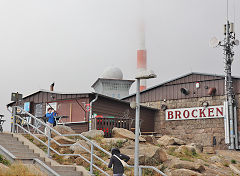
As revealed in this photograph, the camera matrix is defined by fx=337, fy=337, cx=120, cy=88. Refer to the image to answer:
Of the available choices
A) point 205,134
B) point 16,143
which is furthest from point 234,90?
point 16,143

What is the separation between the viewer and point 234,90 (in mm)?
23094

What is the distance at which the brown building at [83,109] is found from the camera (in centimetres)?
1939

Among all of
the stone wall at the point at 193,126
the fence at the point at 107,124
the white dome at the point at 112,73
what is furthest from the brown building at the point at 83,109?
the white dome at the point at 112,73

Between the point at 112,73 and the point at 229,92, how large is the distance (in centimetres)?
1706

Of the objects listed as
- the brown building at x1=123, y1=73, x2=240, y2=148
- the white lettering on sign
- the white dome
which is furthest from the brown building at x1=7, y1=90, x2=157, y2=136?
the white dome

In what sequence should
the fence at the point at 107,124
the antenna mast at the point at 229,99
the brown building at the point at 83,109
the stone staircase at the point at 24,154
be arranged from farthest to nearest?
the antenna mast at the point at 229,99 < the brown building at the point at 83,109 < the fence at the point at 107,124 < the stone staircase at the point at 24,154

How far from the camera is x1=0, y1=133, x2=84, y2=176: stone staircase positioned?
10.4 metres

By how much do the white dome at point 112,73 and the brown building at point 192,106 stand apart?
10421mm

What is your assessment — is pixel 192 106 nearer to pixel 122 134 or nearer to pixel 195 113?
pixel 195 113

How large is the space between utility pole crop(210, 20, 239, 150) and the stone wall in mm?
829

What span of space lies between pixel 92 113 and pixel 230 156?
8.36 meters

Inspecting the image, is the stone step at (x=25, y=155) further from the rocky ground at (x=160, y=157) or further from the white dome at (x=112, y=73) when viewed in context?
the white dome at (x=112, y=73)

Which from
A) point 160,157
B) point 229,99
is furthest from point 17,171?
point 229,99

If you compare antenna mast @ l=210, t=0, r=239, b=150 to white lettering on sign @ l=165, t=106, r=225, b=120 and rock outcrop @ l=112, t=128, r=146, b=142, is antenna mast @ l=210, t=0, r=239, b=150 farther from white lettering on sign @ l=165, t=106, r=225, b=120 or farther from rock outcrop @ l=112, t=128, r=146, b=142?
rock outcrop @ l=112, t=128, r=146, b=142
